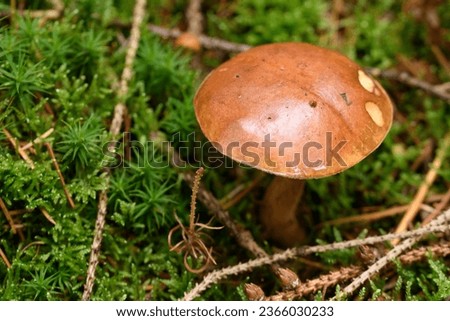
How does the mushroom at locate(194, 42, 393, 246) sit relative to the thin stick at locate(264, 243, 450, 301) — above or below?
above

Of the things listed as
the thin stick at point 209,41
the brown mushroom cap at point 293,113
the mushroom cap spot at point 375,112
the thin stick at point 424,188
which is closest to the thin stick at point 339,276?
the thin stick at point 424,188

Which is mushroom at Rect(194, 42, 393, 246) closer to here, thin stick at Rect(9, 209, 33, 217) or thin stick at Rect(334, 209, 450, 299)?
thin stick at Rect(334, 209, 450, 299)

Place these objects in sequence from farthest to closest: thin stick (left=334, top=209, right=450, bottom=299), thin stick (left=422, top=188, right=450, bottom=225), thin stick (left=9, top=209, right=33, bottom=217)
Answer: thin stick (left=422, top=188, right=450, bottom=225), thin stick (left=9, top=209, right=33, bottom=217), thin stick (left=334, top=209, right=450, bottom=299)

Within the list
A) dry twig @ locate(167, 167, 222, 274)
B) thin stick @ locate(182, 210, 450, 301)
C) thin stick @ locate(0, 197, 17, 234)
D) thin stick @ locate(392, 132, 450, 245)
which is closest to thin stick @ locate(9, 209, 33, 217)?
→ thin stick @ locate(0, 197, 17, 234)

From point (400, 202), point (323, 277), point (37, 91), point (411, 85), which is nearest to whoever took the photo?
point (323, 277)

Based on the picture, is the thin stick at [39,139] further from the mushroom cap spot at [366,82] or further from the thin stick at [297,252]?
the mushroom cap spot at [366,82]

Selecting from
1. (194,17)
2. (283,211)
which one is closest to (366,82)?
(283,211)
